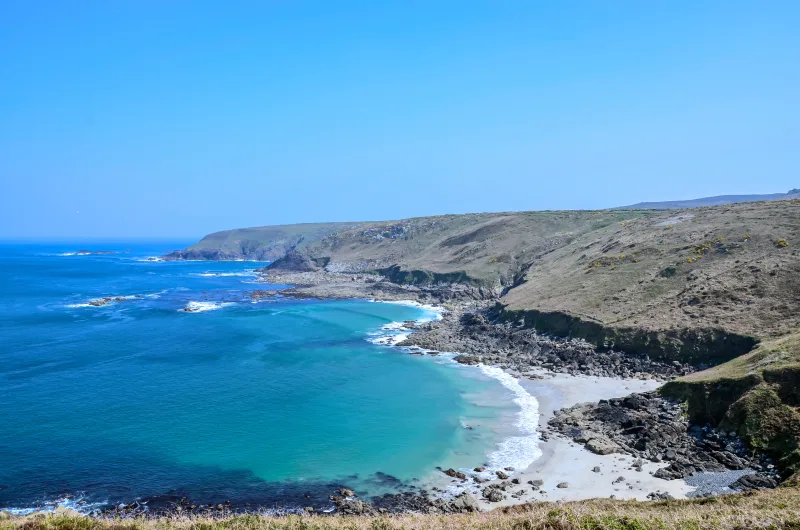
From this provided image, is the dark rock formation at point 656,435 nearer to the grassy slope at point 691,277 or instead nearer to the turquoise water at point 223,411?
the turquoise water at point 223,411

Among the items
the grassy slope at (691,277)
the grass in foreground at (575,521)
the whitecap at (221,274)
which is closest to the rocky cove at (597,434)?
the grassy slope at (691,277)

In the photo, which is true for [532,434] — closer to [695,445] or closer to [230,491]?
[695,445]

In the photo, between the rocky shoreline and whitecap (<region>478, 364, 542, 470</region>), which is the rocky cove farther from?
whitecap (<region>478, 364, 542, 470</region>)

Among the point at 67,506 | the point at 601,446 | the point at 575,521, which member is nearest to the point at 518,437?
the point at 601,446

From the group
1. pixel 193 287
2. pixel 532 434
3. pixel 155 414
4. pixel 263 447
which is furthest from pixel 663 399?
pixel 193 287

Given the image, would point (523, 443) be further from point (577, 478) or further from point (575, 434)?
point (577, 478)

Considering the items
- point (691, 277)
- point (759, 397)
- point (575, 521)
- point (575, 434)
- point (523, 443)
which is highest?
point (691, 277)
